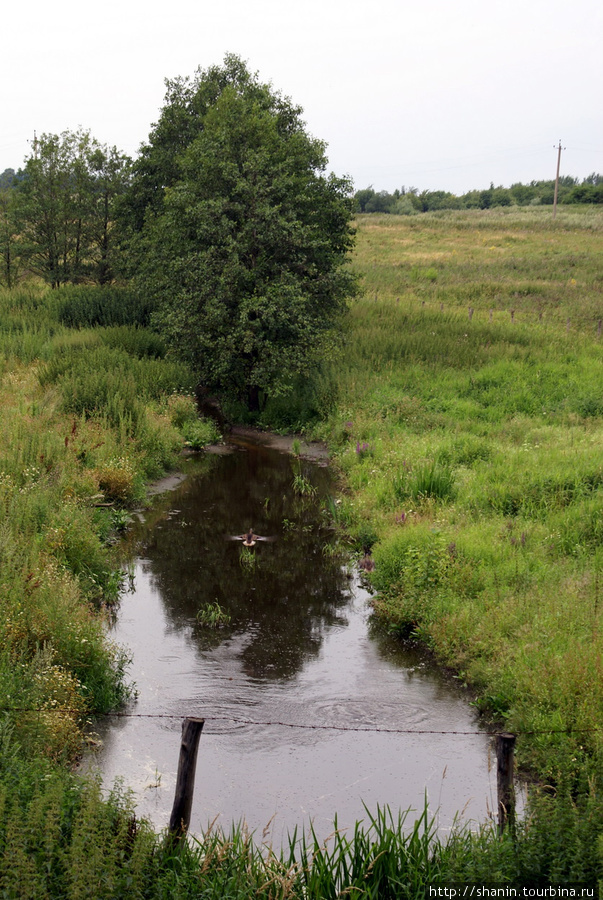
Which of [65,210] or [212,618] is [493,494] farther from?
[65,210]

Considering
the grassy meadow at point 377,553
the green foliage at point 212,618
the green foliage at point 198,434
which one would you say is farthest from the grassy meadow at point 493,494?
the green foliage at point 198,434

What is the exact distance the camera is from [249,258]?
69.1 feet

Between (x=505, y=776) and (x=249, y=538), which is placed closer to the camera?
(x=505, y=776)

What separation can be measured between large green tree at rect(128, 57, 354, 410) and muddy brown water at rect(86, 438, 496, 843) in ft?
27.1

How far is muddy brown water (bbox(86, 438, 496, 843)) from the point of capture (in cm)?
642

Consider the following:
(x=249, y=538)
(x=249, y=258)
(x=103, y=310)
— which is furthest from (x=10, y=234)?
(x=249, y=538)

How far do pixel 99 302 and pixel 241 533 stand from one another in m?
18.4

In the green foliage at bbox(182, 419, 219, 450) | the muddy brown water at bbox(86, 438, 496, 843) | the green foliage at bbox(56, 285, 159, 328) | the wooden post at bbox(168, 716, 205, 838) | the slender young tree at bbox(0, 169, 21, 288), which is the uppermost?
the slender young tree at bbox(0, 169, 21, 288)

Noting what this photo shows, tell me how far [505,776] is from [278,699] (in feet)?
11.2

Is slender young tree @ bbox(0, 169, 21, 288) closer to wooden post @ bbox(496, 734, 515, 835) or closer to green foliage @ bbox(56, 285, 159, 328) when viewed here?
green foliage @ bbox(56, 285, 159, 328)

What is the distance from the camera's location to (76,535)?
10750 mm

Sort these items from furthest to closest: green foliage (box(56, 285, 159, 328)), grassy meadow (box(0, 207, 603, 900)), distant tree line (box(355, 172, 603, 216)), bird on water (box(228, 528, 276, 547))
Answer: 1. distant tree line (box(355, 172, 603, 216))
2. green foliage (box(56, 285, 159, 328))
3. bird on water (box(228, 528, 276, 547))
4. grassy meadow (box(0, 207, 603, 900))

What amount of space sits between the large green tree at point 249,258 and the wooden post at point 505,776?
15.6 metres

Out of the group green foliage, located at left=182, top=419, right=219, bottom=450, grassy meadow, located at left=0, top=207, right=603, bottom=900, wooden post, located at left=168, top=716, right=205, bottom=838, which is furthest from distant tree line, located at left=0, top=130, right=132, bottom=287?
wooden post, located at left=168, top=716, right=205, bottom=838
